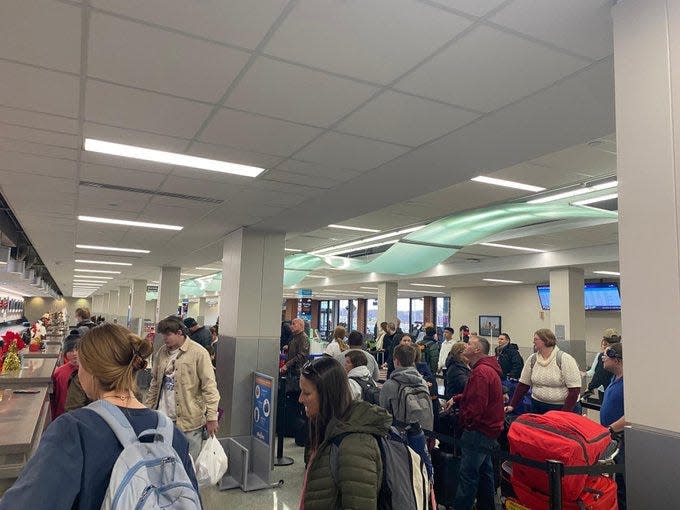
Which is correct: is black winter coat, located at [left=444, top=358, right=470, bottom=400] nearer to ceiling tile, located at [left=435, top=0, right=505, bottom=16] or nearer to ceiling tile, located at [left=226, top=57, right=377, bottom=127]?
ceiling tile, located at [left=226, top=57, right=377, bottom=127]

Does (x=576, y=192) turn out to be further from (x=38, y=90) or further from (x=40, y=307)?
(x=40, y=307)

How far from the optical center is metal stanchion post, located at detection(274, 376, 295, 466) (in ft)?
20.3

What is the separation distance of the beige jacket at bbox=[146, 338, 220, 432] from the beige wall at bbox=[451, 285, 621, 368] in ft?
45.9

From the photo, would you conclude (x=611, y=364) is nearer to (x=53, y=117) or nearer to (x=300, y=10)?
(x=300, y=10)

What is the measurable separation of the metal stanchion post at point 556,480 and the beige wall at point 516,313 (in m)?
14.1

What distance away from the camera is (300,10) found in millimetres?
2031

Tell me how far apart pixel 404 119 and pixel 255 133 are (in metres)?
0.99

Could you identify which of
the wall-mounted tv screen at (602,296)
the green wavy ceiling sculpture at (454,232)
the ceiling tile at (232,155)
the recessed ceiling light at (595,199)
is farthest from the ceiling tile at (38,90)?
the wall-mounted tv screen at (602,296)

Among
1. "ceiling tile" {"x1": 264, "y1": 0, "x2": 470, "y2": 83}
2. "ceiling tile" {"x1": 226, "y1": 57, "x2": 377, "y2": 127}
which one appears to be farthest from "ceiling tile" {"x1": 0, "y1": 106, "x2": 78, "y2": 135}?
"ceiling tile" {"x1": 264, "y1": 0, "x2": 470, "y2": 83}

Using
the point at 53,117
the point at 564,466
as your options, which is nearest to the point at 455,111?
the point at 564,466

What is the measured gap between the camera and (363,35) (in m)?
2.19

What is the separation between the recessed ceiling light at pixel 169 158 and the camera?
3.76 m

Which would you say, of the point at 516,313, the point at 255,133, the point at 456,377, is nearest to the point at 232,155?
the point at 255,133

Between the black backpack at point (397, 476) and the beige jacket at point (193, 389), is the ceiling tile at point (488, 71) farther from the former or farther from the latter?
the beige jacket at point (193, 389)
